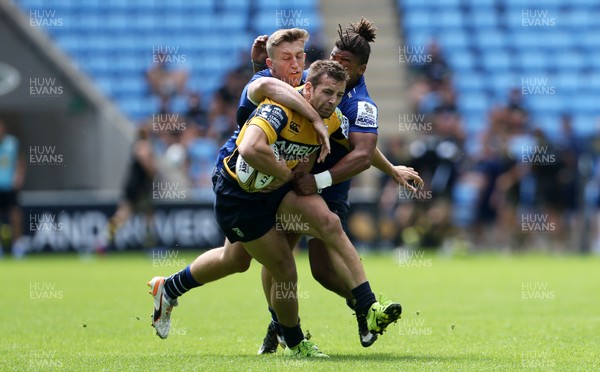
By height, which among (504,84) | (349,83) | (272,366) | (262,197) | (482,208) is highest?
(349,83)

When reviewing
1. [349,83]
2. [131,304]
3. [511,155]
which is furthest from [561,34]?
[349,83]

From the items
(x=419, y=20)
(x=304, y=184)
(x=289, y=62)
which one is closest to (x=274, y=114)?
(x=304, y=184)

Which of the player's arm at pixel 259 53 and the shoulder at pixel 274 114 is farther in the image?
the player's arm at pixel 259 53

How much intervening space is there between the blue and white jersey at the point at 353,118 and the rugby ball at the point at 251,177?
0.61 metres

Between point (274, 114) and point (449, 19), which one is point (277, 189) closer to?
point (274, 114)

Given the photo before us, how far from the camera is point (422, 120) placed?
21875 millimetres

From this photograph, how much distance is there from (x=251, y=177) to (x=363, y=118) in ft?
2.89

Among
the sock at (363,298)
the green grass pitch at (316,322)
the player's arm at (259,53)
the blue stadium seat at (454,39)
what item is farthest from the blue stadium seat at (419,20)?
the sock at (363,298)

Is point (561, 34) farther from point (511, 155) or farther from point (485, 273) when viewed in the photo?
point (485, 273)

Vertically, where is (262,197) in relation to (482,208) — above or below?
above

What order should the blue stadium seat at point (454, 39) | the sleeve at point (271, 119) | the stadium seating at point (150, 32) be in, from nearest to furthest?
the sleeve at point (271, 119), the stadium seating at point (150, 32), the blue stadium seat at point (454, 39)

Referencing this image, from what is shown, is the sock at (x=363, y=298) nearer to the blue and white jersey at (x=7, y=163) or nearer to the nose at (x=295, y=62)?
the nose at (x=295, y=62)

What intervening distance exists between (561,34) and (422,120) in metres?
5.52

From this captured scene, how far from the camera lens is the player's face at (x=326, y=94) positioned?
699 centimetres
